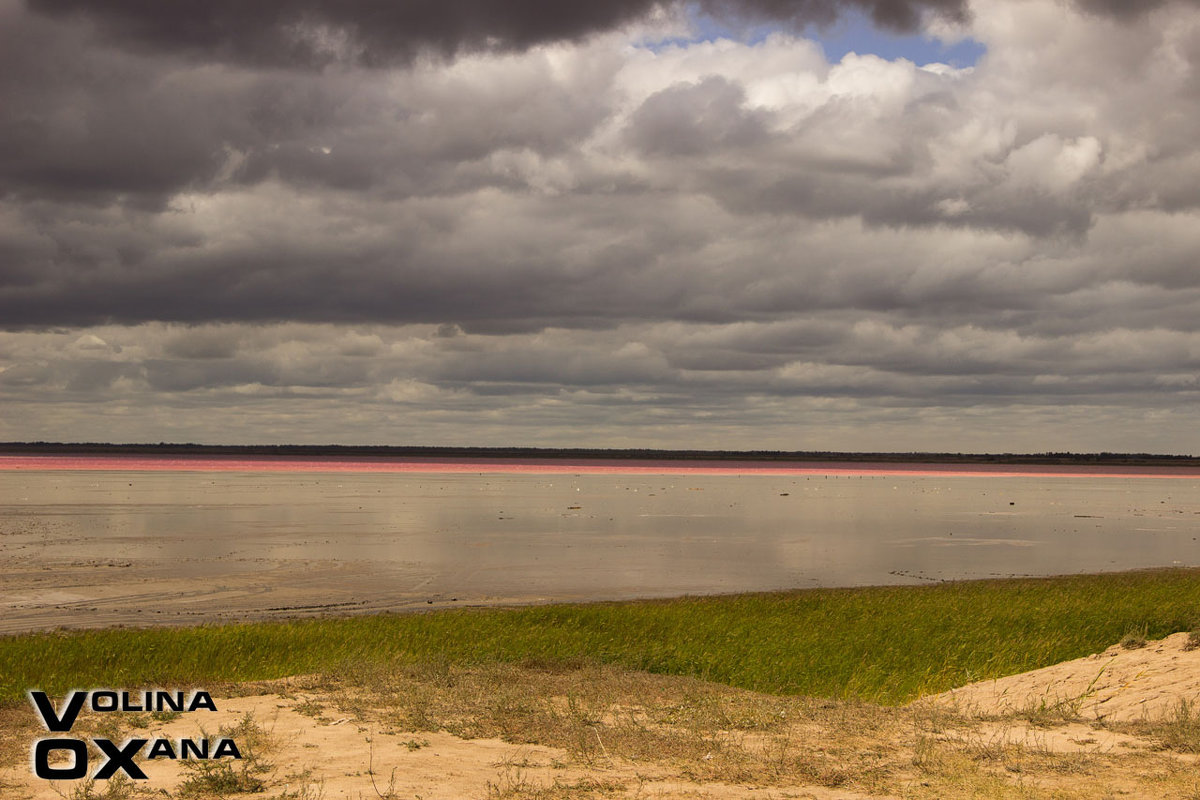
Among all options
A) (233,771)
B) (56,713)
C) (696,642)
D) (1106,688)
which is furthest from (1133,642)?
(56,713)

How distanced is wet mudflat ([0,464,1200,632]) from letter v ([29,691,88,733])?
1372cm

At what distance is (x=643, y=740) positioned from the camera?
13508mm

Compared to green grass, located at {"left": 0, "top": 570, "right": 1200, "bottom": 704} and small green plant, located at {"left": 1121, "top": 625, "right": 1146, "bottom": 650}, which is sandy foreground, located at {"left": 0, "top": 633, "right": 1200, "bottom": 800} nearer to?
small green plant, located at {"left": 1121, "top": 625, "right": 1146, "bottom": 650}

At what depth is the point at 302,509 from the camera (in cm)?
7556

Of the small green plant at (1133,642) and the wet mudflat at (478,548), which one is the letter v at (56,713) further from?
the small green plant at (1133,642)

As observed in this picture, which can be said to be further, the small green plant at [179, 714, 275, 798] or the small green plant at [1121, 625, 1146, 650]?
the small green plant at [1121, 625, 1146, 650]

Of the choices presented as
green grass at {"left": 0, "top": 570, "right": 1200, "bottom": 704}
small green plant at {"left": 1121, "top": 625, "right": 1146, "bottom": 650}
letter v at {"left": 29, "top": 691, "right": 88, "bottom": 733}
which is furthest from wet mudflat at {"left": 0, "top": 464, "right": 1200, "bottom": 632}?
small green plant at {"left": 1121, "top": 625, "right": 1146, "bottom": 650}

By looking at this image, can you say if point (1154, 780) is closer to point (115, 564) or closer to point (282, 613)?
point (282, 613)

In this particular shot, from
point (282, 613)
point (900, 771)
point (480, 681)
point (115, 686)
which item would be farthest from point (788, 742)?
point (282, 613)

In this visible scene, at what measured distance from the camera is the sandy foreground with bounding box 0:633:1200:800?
37.4 feet

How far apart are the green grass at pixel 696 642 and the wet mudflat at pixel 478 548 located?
6.22m

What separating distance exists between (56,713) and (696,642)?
13.6 meters

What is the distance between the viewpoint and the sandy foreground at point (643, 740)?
37.4ft

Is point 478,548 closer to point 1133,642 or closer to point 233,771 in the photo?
point 1133,642
